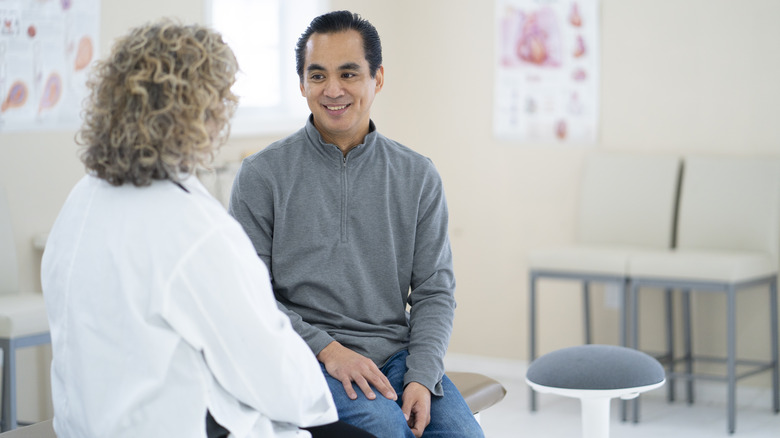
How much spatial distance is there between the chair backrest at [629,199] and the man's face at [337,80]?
→ 2332mm

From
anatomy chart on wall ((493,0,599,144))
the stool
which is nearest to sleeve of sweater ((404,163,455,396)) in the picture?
the stool

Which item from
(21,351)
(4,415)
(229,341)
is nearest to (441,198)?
(229,341)

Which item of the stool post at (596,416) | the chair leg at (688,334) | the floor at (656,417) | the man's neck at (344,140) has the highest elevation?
the man's neck at (344,140)

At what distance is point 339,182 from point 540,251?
211 centimetres

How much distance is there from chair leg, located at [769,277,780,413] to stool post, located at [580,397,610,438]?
1.66 meters

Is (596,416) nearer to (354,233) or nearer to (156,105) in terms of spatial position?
(354,233)

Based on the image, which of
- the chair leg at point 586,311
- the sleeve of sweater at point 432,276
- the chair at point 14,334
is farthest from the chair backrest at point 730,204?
the chair at point 14,334

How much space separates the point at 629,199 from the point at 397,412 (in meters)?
2.56

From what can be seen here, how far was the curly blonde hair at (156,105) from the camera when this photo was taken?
1367 millimetres

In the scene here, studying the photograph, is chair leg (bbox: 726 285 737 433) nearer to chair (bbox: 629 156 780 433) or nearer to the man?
chair (bbox: 629 156 780 433)

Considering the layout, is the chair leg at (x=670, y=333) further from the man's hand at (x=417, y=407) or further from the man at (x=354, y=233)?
the man's hand at (x=417, y=407)

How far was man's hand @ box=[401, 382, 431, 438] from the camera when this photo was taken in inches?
72.4

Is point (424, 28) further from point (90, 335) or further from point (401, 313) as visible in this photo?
point (90, 335)

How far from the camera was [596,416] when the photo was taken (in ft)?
8.08
